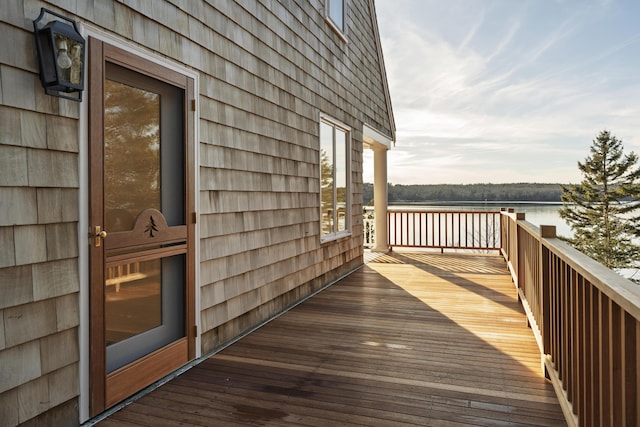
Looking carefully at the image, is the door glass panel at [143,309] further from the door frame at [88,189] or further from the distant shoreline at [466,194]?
the distant shoreline at [466,194]

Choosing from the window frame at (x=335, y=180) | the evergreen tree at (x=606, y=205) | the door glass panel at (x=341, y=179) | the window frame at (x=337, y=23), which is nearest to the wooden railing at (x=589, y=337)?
the window frame at (x=335, y=180)

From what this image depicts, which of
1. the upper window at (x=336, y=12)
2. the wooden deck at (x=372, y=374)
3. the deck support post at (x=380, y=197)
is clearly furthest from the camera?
the deck support post at (x=380, y=197)

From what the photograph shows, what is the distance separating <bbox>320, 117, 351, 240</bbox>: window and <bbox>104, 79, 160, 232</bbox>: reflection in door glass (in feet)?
9.93

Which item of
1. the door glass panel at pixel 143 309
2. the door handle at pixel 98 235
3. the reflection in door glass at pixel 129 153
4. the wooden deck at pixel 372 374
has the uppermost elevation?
the reflection in door glass at pixel 129 153

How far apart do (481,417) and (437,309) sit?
233 cm

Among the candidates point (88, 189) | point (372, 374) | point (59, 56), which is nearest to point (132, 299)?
point (88, 189)

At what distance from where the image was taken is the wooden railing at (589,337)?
1.24m

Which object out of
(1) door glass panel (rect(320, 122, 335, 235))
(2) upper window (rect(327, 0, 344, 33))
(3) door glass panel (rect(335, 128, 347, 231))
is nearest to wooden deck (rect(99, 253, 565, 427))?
(1) door glass panel (rect(320, 122, 335, 235))

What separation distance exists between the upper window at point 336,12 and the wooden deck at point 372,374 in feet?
12.5

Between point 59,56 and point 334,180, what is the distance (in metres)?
4.30

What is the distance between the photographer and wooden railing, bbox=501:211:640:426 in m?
1.24

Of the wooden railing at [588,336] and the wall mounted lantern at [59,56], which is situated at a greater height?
the wall mounted lantern at [59,56]

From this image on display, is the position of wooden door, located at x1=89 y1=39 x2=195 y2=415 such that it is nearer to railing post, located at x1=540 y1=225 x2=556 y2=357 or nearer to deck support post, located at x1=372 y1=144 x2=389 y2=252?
railing post, located at x1=540 y1=225 x2=556 y2=357

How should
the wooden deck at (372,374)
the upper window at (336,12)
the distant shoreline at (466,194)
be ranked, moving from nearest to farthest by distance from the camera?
the wooden deck at (372,374) < the upper window at (336,12) < the distant shoreline at (466,194)
